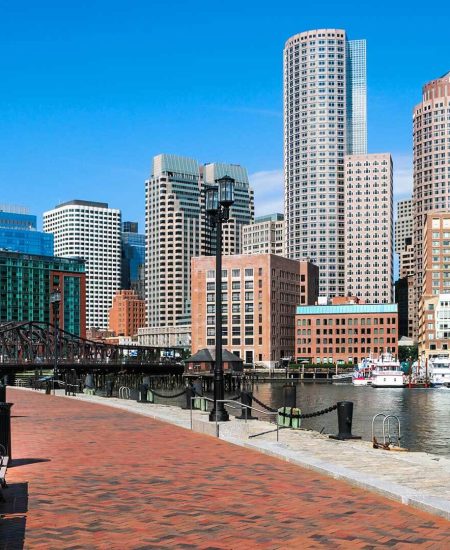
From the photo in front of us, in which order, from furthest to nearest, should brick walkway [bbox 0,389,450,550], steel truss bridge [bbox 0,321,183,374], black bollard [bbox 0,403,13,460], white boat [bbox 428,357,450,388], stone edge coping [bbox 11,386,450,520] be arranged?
steel truss bridge [bbox 0,321,183,374] < white boat [bbox 428,357,450,388] < black bollard [bbox 0,403,13,460] < stone edge coping [bbox 11,386,450,520] < brick walkway [bbox 0,389,450,550]

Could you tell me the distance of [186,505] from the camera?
14.3m

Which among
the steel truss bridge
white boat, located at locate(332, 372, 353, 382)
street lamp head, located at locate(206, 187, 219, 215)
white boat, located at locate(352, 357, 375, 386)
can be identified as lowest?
white boat, located at locate(332, 372, 353, 382)

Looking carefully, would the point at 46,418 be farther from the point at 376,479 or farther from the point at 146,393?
the point at 376,479

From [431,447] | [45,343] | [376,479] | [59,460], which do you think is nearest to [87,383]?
[431,447]

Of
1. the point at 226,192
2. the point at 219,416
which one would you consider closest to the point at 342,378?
the point at 219,416

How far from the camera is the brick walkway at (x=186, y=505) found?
39.0 ft

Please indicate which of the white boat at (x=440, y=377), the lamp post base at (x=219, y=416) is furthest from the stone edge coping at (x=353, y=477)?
the white boat at (x=440, y=377)

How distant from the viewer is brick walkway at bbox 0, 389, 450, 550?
39.0 ft

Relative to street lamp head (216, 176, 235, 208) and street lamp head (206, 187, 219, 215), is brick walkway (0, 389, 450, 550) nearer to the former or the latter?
street lamp head (216, 176, 235, 208)

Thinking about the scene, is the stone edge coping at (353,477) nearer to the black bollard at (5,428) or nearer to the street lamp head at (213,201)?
the black bollard at (5,428)

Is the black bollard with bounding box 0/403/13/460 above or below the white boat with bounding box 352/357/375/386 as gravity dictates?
above

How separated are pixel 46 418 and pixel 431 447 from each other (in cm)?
2245

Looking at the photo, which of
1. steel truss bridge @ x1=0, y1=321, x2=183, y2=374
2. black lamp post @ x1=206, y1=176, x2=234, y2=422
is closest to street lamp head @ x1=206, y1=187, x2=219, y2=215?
black lamp post @ x1=206, y1=176, x2=234, y2=422

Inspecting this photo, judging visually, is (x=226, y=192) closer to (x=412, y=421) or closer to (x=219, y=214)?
(x=219, y=214)
